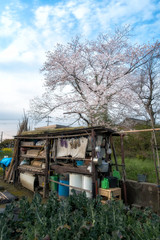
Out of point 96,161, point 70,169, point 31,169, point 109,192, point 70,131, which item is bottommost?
point 109,192

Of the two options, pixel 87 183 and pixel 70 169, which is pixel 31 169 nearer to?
pixel 70 169

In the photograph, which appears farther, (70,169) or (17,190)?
(17,190)

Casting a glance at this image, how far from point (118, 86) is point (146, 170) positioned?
6.80 meters

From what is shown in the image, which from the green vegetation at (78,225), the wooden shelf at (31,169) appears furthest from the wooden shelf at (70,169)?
the green vegetation at (78,225)

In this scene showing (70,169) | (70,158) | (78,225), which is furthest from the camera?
(70,158)

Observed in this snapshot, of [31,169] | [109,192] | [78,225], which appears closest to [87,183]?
[109,192]

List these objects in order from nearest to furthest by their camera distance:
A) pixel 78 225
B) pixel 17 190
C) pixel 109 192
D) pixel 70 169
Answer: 1. pixel 78 225
2. pixel 109 192
3. pixel 70 169
4. pixel 17 190

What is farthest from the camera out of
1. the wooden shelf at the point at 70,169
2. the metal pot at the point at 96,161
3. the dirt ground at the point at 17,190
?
the dirt ground at the point at 17,190

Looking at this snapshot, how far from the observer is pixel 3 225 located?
359cm

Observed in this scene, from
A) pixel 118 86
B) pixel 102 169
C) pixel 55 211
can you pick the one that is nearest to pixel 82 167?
pixel 102 169

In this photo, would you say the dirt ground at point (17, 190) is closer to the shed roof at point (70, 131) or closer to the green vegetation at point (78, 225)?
the shed roof at point (70, 131)

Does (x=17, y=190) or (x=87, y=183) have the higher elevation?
(x=87, y=183)

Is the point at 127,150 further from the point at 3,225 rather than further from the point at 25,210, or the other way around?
the point at 3,225

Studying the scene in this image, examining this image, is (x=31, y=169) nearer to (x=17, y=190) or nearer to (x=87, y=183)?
(x=17, y=190)
